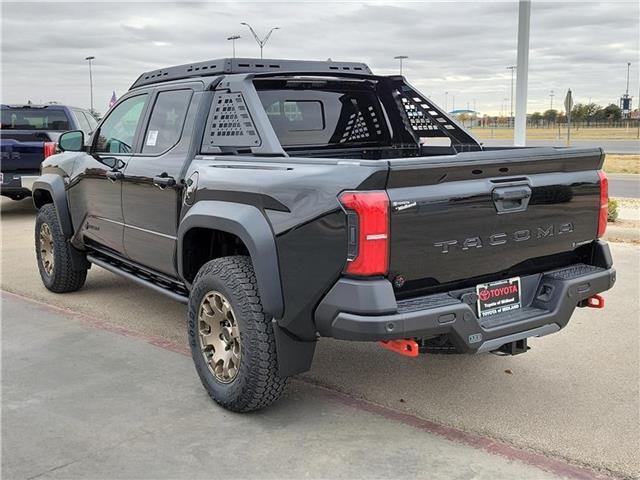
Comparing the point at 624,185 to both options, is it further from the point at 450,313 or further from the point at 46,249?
the point at 450,313

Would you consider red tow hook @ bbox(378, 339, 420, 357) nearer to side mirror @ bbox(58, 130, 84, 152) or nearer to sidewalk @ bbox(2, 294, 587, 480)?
sidewalk @ bbox(2, 294, 587, 480)

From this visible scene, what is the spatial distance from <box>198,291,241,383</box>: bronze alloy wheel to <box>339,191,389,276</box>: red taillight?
3.17ft

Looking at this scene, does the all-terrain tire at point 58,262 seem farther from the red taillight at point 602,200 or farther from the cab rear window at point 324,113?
the red taillight at point 602,200

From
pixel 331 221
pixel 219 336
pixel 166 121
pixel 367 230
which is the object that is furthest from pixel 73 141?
pixel 367 230

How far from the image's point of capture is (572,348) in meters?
4.93

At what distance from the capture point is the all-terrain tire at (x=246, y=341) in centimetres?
355

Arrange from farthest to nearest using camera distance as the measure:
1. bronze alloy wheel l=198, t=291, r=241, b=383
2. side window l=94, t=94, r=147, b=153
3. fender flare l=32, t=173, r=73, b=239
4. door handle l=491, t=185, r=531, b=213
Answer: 1. fender flare l=32, t=173, r=73, b=239
2. side window l=94, t=94, r=147, b=153
3. bronze alloy wheel l=198, t=291, r=241, b=383
4. door handle l=491, t=185, r=531, b=213

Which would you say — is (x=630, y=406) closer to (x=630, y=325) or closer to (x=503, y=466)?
(x=503, y=466)

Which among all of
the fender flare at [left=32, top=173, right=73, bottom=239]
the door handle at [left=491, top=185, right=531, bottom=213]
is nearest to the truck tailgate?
the door handle at [left=491, top=185, right=531, bottom=213]

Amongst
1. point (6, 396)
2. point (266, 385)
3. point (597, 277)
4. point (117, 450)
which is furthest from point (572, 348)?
point (6, 396)

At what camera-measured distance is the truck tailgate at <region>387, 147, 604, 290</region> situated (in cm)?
314

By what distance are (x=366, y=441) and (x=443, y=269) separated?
3.22ft

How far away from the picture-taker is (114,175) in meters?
5.21

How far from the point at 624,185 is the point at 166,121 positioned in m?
15.5
